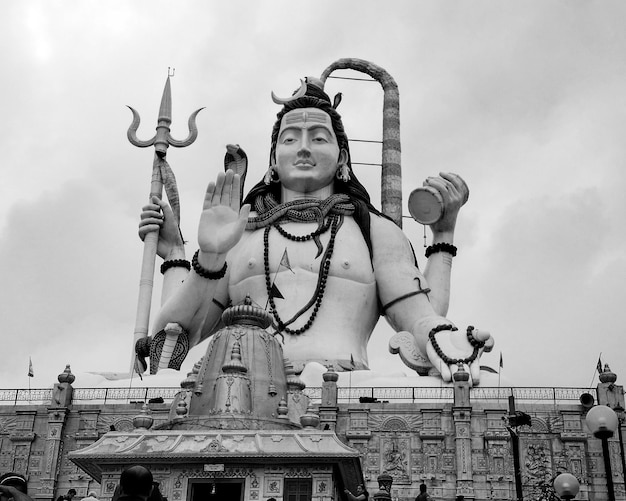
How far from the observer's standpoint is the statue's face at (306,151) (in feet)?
68.7

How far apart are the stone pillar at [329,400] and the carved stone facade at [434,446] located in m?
0.03

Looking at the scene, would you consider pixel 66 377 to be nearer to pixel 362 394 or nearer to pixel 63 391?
pixel 63 391

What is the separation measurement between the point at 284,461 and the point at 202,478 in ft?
3.42

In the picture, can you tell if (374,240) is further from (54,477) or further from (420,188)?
(54,477)

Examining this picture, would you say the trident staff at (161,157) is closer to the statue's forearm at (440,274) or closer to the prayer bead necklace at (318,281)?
the prayer bead necklace at (318,281)

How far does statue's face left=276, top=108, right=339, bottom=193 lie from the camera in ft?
68.7

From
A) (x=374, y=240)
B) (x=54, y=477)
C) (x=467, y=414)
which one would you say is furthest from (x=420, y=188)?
(x=54, y=477)

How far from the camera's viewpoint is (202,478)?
11867mm

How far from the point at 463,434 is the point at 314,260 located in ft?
16.6

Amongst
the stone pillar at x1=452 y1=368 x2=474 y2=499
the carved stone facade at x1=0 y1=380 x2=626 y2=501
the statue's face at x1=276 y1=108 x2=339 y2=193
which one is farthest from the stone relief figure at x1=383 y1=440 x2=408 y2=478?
the statue's face at x1=276 y1=108 x2=339 y2=193

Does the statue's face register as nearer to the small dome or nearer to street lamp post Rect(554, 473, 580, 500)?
the small dome

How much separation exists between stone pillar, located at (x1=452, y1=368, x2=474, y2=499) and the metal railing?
0.33 metres

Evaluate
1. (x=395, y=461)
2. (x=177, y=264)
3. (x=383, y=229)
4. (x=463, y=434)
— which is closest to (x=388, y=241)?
(x=383, y=229)

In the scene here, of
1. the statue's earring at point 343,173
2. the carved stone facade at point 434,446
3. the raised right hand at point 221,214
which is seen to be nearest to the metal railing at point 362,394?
the carved stone facade at point 434,446
